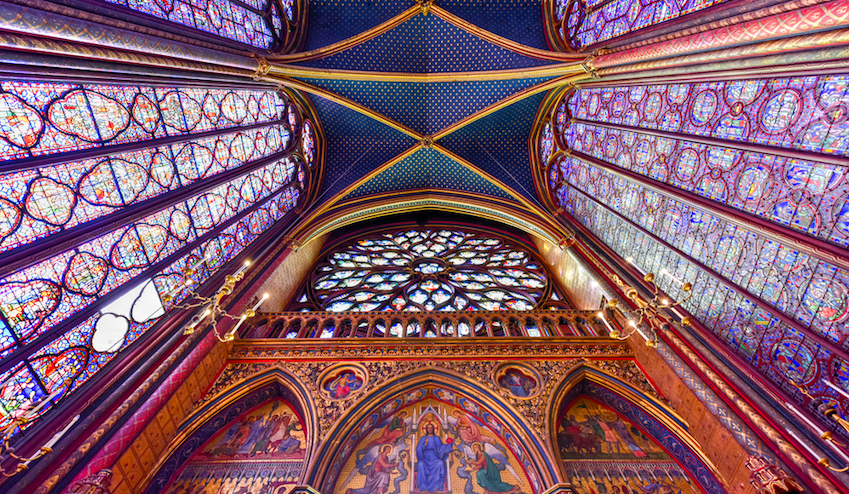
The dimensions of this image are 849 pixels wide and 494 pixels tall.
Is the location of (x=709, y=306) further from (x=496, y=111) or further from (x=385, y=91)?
(x=385, y=91)

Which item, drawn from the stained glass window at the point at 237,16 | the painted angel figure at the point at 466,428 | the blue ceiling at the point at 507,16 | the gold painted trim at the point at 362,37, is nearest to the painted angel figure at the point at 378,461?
the painted angel figure at the point at 466,428

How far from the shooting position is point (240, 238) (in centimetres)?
852

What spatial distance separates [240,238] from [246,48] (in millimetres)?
4389

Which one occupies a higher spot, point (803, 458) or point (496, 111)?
point (496, 111)

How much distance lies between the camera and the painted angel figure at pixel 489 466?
5160mm

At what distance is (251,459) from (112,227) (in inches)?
164

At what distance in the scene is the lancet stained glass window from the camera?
4.12 m

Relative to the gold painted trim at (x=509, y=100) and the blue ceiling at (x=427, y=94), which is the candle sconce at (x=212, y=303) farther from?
the gold painted trim at (x=509, y=100)

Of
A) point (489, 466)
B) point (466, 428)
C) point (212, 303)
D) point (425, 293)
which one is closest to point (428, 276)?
point (425, 293)

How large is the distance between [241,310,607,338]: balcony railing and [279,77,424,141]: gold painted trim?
644 cm

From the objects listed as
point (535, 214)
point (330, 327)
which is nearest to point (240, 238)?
point (330, 327)

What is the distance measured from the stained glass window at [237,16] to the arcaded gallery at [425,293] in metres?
0.07

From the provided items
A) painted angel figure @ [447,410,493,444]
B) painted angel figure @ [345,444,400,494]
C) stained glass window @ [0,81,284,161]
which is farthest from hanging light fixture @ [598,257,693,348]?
stained glass window @ [0,81,284,161]

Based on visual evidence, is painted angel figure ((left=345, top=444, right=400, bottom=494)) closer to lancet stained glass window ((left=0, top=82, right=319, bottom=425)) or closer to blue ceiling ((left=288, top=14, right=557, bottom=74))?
lancet stained glass window ((left=0, top=82, right=319, bottom=425))
